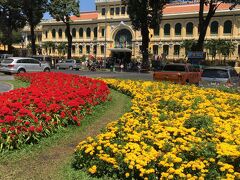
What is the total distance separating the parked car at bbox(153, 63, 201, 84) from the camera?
849 inches

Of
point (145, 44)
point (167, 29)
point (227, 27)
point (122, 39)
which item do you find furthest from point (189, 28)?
point (145, 44)

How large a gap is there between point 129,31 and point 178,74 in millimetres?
70553

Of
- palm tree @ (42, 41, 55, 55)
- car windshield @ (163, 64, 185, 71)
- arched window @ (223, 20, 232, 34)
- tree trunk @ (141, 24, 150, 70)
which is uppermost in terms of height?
arched window @ (223, 20, 232, 34)

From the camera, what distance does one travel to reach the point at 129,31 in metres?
90.8

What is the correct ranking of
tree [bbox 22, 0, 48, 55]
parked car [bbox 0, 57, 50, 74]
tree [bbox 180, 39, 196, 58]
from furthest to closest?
1. tree [bbox 180, 39, 196, 58]
2. tree [bbox 22, 0, 48, 55]
3. parked car [bbox 0, 57, 50, 74]

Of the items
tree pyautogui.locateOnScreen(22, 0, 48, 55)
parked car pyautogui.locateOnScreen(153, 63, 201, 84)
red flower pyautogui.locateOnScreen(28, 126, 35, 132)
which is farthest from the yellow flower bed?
tree pyautogui.locateOnScreen(22, 0, 48, 55)

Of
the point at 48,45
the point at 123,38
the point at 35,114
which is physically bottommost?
the point at 35,114

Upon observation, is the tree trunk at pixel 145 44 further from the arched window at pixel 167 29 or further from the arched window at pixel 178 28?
the arched window at pixel 167 29

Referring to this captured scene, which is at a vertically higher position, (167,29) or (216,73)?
(167,29)

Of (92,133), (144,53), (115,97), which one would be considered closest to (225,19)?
(144,53)

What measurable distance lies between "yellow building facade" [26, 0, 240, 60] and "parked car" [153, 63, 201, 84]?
5616cm

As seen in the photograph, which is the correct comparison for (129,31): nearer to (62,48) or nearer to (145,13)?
(62,48)

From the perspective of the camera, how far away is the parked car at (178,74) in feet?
70.7

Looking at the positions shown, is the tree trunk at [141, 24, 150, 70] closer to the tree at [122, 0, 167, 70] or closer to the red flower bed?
the tree at [122, 0, 167, 70]
